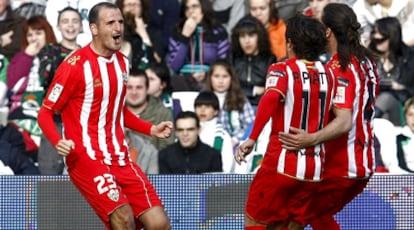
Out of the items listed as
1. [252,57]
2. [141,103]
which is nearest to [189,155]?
[141,103]

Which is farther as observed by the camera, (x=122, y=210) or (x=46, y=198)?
(x=46, y=198)

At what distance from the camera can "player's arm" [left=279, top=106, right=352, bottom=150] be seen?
9.27 metres

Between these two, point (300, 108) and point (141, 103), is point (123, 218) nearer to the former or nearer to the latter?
point (300, 108)

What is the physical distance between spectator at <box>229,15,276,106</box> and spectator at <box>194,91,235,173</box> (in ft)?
1.82

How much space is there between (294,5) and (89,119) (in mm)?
5472

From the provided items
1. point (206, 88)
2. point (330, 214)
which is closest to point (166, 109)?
point (206, 88)

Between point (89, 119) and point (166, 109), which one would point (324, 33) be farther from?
point (166, 109)

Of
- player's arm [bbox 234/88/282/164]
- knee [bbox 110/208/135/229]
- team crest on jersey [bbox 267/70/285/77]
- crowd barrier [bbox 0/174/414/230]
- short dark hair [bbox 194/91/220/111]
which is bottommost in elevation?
crowd barrier [bbox 0/174/414/230]

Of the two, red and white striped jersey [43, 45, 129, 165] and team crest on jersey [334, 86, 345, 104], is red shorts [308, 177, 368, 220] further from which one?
red and white striped jersey [43, 45, 129, 165]

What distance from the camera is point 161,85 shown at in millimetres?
13453

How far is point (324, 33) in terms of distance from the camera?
9.30m

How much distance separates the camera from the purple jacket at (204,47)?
1380 centimetres

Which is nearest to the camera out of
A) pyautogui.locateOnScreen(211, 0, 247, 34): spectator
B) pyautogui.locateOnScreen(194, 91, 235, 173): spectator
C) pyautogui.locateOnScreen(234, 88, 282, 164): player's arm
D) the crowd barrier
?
pyautogui.locateOnScreen(234, 88, 282, 164): player's arm

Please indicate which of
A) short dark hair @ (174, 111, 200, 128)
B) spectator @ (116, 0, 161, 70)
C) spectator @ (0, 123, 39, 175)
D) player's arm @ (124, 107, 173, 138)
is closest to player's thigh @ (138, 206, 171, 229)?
player's arm @ (124, 107, 173, 138)
